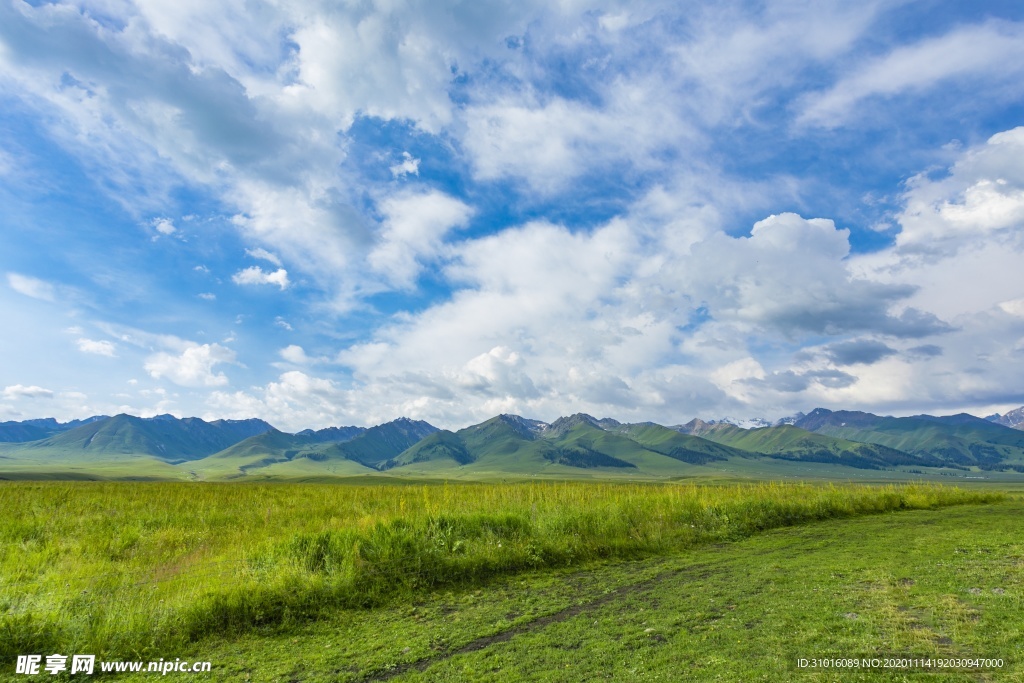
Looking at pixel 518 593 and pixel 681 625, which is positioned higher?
pixel 681 625

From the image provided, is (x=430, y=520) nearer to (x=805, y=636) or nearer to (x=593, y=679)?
(x=593, y=679)

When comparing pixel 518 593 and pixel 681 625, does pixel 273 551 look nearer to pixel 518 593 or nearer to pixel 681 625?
pixel 518 593

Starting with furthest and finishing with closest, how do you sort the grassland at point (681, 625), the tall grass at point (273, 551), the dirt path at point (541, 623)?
the tall grass at point (273, 551), the dirt path at point (541, 623), the grassland at point (681, 625)

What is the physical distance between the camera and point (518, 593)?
427 inches

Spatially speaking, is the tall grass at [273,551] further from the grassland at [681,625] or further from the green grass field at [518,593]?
the grassland at [681,625]

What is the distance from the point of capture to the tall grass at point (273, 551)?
8688 millimetres

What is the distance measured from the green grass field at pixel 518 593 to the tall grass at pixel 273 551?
0.06 metres

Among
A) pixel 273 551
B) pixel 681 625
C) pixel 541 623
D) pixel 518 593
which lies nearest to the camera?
pixel 681 625

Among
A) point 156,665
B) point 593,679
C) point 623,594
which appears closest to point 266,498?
point 156,665

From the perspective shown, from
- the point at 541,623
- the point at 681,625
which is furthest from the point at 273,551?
the point at 681,625

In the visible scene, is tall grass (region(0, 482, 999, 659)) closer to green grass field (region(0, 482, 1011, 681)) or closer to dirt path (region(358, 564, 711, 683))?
green grass field (region(0, 482, 1011, 681))

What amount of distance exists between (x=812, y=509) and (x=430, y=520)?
1677 centimetres

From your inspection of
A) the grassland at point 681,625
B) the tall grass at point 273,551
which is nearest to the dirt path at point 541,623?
the grassland at point 681,625

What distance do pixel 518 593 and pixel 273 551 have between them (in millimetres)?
6319
